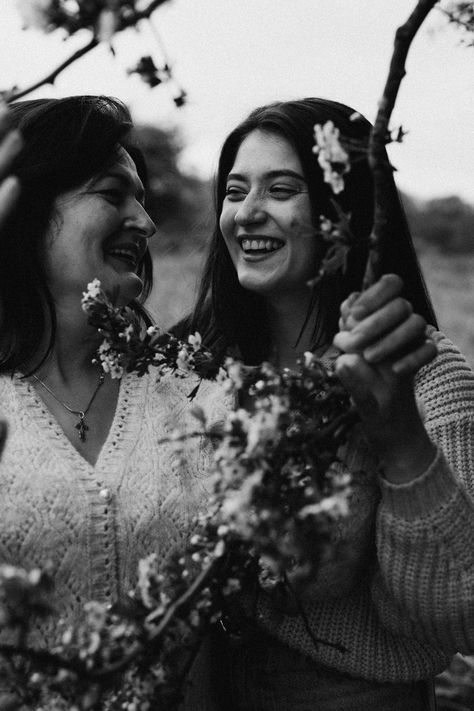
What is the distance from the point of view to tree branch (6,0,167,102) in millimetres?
1262

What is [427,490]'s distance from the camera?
173cm

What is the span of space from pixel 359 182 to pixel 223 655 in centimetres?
148

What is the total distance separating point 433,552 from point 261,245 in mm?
1071

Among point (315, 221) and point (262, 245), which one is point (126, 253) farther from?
point (315, 221)

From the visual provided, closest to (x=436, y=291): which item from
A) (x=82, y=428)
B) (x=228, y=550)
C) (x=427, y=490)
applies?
(x=82, y=428)

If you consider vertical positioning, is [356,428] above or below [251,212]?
below

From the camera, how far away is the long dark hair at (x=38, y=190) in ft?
7.77

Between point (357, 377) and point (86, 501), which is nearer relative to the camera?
point (357, 377)

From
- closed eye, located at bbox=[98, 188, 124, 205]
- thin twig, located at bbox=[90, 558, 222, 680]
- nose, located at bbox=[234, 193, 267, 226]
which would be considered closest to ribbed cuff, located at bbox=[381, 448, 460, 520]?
thin twig, located at bbox=[90, 558, 222, 680]

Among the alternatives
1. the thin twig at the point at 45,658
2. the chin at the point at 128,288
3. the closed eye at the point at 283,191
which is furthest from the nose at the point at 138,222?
the thin twig at the point at 45,658

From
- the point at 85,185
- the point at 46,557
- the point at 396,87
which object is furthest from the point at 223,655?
the point at 396,87

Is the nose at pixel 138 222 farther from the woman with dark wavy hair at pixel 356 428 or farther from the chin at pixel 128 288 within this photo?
the woman with dark wavy hair at pixel 356 428

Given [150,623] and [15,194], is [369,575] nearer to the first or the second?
[150,623]

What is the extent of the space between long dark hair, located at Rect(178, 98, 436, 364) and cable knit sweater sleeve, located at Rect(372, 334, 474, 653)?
66cm
